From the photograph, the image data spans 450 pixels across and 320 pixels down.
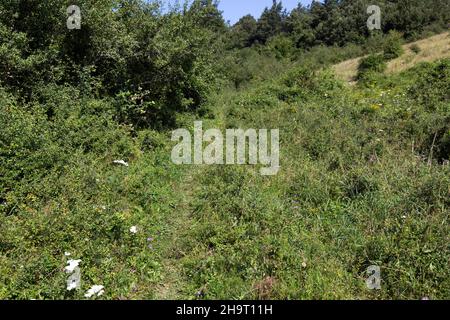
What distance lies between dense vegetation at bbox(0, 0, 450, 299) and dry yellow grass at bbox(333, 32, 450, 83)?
6600 millimetres

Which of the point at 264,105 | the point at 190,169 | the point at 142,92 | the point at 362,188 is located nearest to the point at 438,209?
the point at 362,188

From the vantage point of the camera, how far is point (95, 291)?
309 centimetres

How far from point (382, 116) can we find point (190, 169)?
480 cm

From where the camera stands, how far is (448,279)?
10.1ft

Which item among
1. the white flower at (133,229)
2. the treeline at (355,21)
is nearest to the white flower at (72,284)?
the white flower at (133,229)

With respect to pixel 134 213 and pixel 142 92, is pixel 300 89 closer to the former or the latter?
pixel 142 92

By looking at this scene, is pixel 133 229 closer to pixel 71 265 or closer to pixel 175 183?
pixel 71 265

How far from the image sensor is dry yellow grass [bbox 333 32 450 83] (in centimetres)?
1662

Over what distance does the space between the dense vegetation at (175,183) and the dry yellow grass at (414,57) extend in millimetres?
6600

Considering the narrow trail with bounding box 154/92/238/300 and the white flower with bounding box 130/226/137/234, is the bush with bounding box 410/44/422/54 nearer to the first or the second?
the narrow trail with bounding box 154/92/238/300

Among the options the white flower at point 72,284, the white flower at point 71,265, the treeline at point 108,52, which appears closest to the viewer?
the white flower at point 72,284

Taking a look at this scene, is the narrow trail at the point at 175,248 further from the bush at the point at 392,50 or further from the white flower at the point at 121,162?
the bush at the point at 392,50

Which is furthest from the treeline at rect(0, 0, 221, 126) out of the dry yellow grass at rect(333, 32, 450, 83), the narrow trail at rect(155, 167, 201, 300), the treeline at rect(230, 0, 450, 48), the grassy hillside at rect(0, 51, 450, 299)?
the treeline at rect(230, 0, 450, 48)

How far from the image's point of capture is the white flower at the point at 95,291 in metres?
3.05
